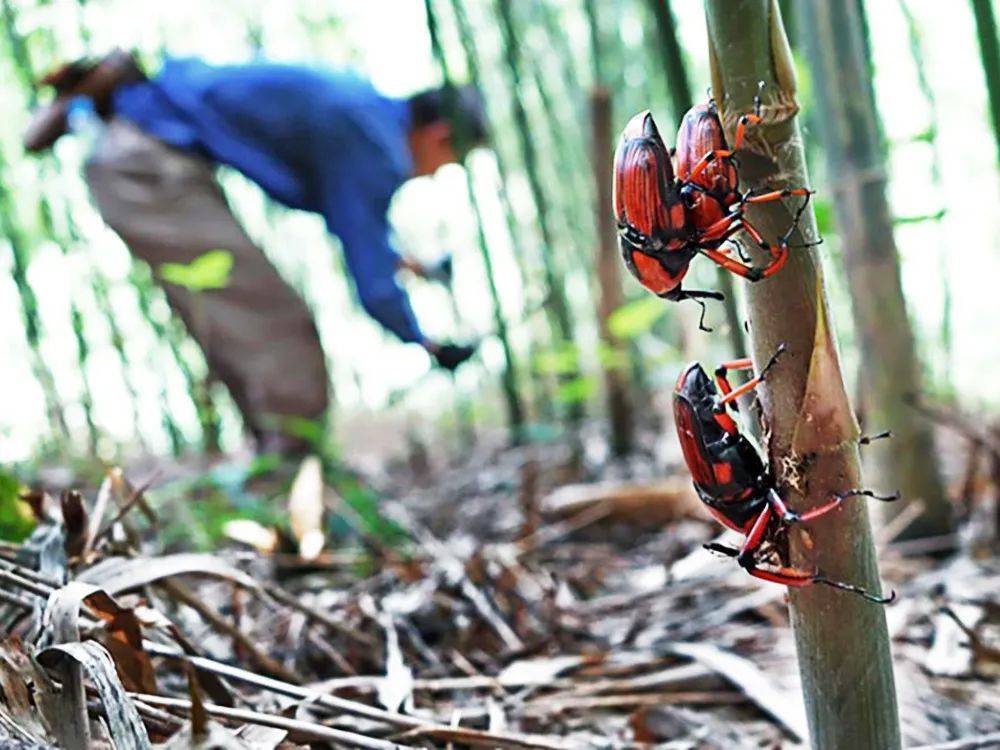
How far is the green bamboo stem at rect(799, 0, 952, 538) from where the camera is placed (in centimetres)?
246

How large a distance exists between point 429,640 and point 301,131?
2839 mm

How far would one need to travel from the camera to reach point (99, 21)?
7352mm

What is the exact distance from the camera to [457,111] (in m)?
4.07

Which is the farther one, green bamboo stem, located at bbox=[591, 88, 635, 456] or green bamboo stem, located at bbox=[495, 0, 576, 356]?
green bamboo stem, located at bbox=[591, 88, 635, 456]

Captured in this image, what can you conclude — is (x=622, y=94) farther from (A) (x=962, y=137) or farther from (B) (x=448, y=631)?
(B) (x=448, y=631)

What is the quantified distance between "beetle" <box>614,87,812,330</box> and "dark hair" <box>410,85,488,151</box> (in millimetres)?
2859

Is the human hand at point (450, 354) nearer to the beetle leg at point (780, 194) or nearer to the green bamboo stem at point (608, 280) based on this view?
the green bamboo stem at point (608, 280)

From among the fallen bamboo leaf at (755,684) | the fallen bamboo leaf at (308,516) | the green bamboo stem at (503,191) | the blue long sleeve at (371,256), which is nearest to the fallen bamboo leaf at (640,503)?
the fallen bamboo leaf at (308,516)

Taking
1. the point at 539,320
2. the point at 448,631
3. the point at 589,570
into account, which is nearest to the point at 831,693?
the point at 448,631

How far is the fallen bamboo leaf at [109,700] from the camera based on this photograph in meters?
1.01

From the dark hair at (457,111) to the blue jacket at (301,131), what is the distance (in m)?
0.07

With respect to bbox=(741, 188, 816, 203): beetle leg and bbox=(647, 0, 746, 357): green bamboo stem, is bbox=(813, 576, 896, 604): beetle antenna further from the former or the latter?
bbox=(647, 0, 746, 357): green bamboo stem

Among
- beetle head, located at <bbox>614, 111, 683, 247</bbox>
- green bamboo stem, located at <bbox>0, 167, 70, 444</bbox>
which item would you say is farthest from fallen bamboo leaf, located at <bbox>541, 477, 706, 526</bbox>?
green bamboo stem, located at <bbox>0, 167, 70, 444</bbox>

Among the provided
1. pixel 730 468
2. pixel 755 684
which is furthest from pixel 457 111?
pixel 730 468
